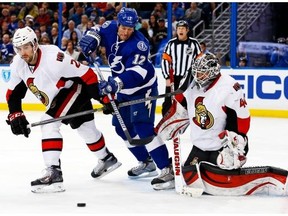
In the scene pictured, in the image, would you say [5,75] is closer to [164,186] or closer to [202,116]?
[164,186]

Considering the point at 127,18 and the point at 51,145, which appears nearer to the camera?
the point at 51,145

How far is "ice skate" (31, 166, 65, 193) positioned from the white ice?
47 millimetres

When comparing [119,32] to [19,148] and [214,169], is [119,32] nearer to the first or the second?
[214,169]

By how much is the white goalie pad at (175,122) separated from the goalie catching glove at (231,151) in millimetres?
302

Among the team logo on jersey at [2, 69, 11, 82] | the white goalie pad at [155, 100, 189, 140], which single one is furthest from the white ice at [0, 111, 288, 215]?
the team logo on jersey at [2, 69, 11, 82]

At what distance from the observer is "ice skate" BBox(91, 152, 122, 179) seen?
5648 mm

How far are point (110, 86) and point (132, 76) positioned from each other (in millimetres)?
194

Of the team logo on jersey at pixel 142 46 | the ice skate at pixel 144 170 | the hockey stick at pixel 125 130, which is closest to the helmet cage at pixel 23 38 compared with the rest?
the hockey stick at pixel 125 130

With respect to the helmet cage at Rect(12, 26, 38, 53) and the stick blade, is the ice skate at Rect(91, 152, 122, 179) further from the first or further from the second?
the helmet cage at Rect(12, 26, 38, 53)

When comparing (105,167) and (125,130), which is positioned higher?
(125,130)

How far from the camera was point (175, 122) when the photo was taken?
17.0 feet

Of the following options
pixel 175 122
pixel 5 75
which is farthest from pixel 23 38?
pixel 5 75

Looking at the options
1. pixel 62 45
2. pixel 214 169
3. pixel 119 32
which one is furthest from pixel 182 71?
pixel 62 45

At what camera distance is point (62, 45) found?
1093cm
